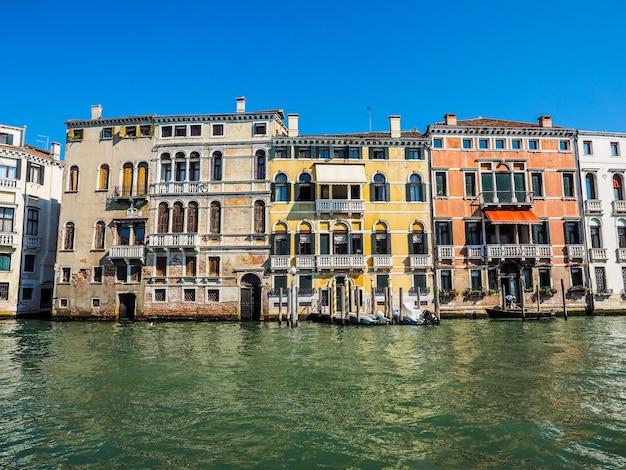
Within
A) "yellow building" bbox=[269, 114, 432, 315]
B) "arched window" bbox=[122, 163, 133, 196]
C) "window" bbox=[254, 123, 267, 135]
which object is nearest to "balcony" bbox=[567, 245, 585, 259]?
"yellow building" bbox=[269, 114, 432, 315]

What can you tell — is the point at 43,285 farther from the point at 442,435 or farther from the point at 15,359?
the point at 442,435

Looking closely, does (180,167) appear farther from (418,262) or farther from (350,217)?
(418,262)

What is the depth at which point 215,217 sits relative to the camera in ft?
Answer: 75.3

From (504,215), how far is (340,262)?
8.30 metres

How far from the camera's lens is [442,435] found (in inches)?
237

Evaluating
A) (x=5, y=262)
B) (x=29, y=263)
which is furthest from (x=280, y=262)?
(x=5, y=262)

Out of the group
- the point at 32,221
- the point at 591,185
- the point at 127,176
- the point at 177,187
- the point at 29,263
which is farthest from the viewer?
the point at 32,221

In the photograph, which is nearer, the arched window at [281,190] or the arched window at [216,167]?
the arched window at [281,190]

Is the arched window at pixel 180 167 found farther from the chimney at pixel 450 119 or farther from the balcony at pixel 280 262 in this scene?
the chimney at pixel 450 119

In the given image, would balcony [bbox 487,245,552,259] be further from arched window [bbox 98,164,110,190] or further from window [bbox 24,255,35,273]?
window [bbox 24,255,35,273]

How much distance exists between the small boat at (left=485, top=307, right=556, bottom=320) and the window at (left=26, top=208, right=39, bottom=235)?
77.9ft

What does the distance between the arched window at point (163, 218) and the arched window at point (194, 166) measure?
192 centimetres

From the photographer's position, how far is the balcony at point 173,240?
2242 cm

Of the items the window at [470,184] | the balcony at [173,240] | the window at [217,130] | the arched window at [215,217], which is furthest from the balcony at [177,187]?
the window at [470,184]
